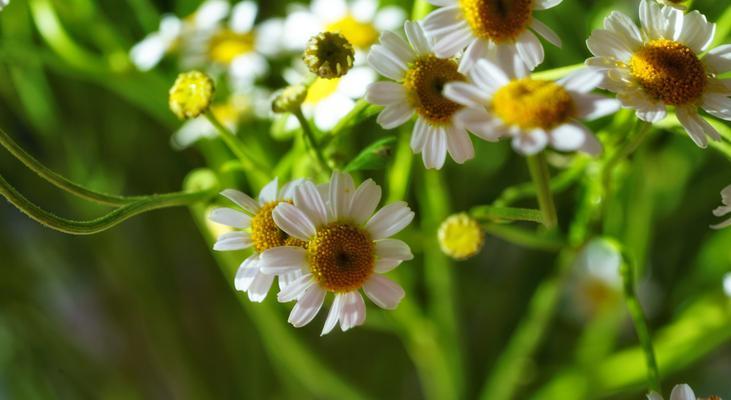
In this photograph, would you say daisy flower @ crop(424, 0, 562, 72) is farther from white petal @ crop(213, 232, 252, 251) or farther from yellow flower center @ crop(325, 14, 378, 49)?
yellow flower center @ crop(325, 14, 378, 49)

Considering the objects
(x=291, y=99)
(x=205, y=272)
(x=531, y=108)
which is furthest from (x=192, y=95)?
(x=205, y=272)

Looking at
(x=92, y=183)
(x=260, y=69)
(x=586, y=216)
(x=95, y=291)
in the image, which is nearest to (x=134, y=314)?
(x=95, y=291)

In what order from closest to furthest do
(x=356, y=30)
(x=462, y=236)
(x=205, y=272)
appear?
(x=462, y=236), (x=356, y=30), (x=205, y=272)

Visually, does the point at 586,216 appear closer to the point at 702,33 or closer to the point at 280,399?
the point at 702,33

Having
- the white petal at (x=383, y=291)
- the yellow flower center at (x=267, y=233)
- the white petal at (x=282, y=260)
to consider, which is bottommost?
the white petal at (x=383, y=291)

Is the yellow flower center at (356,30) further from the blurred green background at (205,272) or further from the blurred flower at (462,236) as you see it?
the blurred flower at (462,236)

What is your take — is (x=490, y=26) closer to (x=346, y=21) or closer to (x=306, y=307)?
(x=306, y=307)

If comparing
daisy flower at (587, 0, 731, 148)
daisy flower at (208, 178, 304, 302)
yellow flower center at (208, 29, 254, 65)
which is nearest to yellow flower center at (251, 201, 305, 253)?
daisy flower at (208, 178, 304, 302)

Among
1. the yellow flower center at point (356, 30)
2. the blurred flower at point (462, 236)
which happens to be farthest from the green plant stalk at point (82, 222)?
the yellow flower center at point (356, 30)
